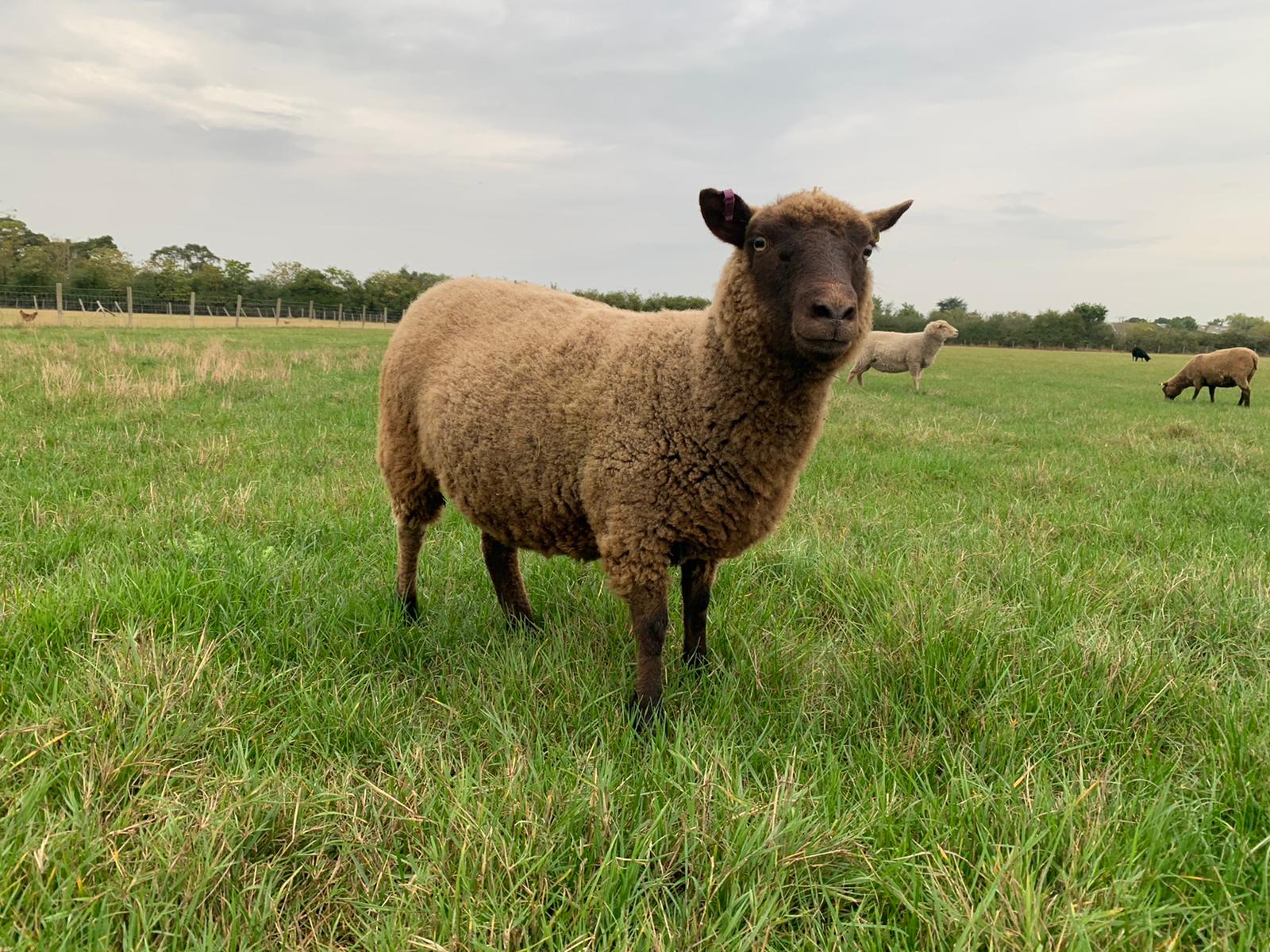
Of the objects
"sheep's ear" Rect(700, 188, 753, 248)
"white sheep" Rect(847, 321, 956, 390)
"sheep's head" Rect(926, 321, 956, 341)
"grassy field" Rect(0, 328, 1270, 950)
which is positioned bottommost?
"grassy field" Rect(0, 328, 1270, 950)

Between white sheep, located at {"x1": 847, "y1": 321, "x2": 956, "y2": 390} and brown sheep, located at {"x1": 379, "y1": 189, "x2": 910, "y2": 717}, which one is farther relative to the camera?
white sheep, located at {"x1": 847, "y1": 321, "x2": 956, "y2": 390}

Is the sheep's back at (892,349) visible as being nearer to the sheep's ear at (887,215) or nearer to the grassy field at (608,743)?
the grassy field at (608,743)

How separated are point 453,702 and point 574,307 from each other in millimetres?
2239

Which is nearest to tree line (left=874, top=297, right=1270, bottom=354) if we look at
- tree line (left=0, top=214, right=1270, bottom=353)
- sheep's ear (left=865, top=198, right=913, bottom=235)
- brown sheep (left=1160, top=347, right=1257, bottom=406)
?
tree line (left=0, top=214, right=1270, bottom=353)

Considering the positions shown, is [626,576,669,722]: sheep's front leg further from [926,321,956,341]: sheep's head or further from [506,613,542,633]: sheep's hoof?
[926,321,956,341]: sheep's head

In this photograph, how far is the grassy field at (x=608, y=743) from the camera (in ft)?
5.46

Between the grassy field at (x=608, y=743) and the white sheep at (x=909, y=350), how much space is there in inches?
582

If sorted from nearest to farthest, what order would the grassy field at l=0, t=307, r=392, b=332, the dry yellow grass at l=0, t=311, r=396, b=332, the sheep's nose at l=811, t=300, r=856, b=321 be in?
1. the sheep's nose at l=811, t=300, r=856, b=321
2. the grassy field at l=0, t=307, r=392, b=332
3. the dry yellow grass at l=0, t=311, r=396, b=332

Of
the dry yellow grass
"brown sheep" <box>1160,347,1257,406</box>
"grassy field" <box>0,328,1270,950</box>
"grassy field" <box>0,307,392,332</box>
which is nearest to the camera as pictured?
"grassy field" <box>0,328,1270,950</box>

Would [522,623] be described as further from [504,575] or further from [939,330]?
[939,330]

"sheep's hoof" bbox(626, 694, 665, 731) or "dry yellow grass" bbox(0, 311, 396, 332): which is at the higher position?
"dry yellow grass" bbox(0, 311, 396, 332)

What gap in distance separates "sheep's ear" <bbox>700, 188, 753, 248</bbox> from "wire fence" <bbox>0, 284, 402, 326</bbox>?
42775 millimetres

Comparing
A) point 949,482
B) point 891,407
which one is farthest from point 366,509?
point 891,407

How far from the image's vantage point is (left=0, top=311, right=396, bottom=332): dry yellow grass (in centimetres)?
3091
